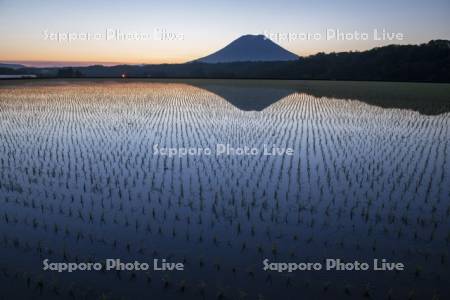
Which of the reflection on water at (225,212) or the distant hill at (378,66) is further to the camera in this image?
the distant hill at (378,66)

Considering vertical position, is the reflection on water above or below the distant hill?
below

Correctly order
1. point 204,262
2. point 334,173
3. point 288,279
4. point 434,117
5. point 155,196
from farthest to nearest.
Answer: point 434,117, point 334,173, point 155,196, point 204,262, point 288,279

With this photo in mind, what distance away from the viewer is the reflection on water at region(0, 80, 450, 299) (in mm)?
3918

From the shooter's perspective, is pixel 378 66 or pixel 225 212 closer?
pixel 225 212

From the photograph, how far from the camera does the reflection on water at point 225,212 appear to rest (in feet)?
12.9

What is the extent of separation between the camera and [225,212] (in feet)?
18.9

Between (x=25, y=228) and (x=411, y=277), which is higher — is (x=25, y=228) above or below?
above

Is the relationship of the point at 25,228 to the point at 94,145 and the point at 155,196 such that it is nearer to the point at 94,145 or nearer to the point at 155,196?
the point at 155,196

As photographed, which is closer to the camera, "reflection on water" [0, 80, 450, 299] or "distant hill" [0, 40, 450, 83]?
"reflection on water" [0, 80, 450, 299]

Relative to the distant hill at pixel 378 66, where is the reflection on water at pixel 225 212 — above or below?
below

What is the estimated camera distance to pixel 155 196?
646 cm

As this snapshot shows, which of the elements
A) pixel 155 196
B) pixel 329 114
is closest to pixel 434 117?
pixel 329 114

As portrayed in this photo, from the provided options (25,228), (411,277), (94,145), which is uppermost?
(94,145)

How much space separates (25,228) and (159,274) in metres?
2.27
